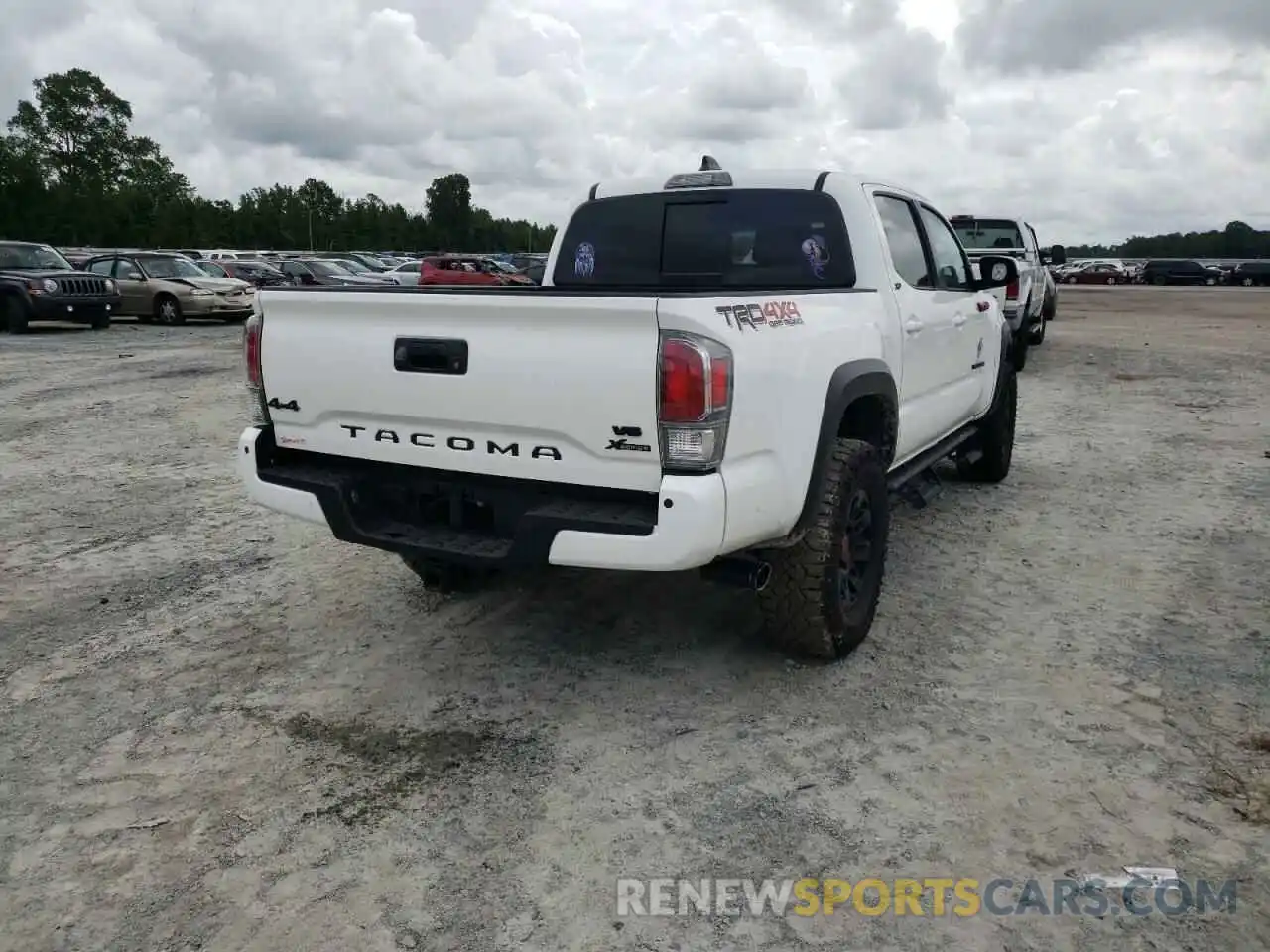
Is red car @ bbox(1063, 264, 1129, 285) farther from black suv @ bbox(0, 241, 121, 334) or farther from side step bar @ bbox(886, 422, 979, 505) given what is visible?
side step bar @ bbox(886, 422, 979, 505)

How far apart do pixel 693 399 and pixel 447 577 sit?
2131mm

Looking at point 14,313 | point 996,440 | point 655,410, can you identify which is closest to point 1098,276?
point 14,313

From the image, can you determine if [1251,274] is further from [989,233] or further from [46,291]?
[46,291]

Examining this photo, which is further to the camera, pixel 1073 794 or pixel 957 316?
pixel 957 316

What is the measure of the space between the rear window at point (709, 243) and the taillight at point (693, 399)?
155 centimetres

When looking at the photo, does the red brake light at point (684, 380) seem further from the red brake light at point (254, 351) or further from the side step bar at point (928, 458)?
the red brake light at point (254, 351)

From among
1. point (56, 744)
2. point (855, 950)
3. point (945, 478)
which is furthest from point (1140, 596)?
point (56, 744)

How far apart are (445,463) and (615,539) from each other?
77 cm

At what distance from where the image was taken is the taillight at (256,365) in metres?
3.95

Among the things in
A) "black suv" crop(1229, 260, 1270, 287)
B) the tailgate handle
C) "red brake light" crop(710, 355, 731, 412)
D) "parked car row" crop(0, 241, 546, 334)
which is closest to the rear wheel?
"parked car row" crop(0, 241, 546, 334)

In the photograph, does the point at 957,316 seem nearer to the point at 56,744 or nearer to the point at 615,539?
the point at 615,539

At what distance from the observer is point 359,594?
497cm

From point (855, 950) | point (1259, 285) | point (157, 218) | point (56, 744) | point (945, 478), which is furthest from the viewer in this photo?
point (157, 218)

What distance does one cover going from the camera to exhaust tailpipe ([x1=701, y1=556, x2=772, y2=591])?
355 centimetres
